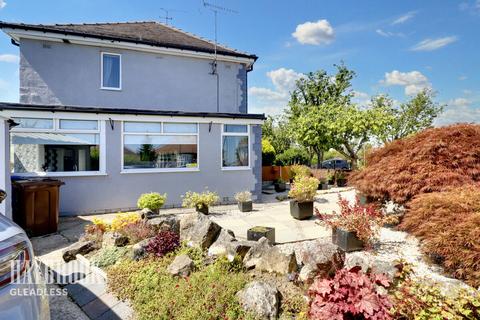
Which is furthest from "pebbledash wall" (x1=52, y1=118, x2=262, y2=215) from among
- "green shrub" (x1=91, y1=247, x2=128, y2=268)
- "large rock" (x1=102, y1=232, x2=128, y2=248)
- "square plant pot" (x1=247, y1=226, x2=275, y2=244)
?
"square plant pot" (x1=247, y1=226, x2=275, y2=244)

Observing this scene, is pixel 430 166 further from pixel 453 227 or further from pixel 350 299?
pixel 350 299

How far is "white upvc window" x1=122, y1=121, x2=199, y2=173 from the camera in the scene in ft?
34.6

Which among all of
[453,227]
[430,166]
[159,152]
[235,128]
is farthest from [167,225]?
[235,128]

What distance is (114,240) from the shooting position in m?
5.62

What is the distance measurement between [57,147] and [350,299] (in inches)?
423

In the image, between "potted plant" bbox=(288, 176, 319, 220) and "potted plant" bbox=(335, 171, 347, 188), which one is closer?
"potted plant" bbox=(288, 176, 319, 220)

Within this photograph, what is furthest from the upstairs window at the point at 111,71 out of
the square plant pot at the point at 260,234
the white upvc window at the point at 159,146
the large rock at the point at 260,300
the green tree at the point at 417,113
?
the green tree at the point at 417,113

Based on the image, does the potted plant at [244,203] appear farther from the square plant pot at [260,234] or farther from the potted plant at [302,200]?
the square plant pot at [260,234]

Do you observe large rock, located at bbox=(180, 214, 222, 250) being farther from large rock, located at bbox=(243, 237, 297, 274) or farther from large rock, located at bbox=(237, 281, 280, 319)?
large rock, located at bbox=(237, 281, 280, 319)

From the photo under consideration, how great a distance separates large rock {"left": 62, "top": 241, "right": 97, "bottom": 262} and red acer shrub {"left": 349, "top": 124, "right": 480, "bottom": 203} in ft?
23.4

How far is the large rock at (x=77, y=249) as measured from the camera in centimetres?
546

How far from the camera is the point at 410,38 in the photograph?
15.6 meters

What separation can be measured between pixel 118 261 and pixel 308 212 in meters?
6.19

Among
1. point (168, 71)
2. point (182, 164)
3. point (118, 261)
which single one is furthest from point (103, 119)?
point (118, 261)
